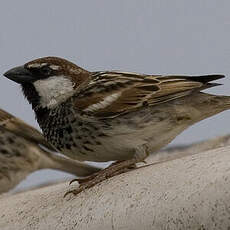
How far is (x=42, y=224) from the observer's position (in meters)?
3.03

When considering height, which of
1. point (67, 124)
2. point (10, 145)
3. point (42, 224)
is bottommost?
point (10, 145)

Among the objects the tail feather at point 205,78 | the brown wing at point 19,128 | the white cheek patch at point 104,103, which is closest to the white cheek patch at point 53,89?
the white cheek patch at point 104,103

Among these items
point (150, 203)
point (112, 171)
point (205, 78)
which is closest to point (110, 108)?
point (112, 171)

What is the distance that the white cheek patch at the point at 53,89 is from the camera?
11.6ft

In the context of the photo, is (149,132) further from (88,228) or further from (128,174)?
(88,228)

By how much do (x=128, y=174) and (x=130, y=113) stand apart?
0.37 meters

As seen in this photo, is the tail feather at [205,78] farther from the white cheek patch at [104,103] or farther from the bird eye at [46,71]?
the bird eye at [46,71]

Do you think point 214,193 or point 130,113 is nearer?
point 214,193

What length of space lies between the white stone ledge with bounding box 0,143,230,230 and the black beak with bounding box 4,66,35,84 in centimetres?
57

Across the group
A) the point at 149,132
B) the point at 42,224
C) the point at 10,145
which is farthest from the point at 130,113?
the point at 10,145

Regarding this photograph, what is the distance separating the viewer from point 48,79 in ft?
11.7

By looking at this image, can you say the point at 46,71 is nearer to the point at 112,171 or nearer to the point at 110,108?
the point at 110,108

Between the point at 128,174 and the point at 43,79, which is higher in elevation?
the point at 43,79

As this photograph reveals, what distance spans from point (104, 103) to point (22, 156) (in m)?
2.07
